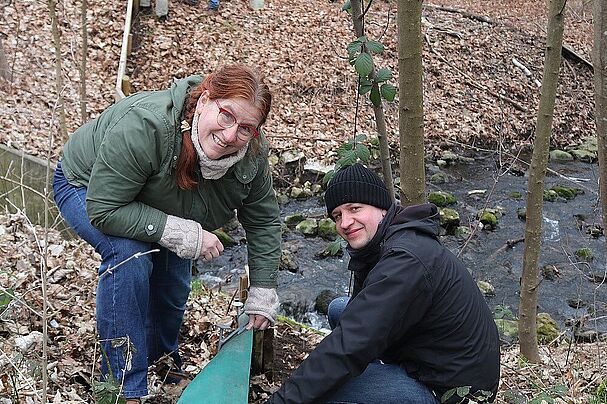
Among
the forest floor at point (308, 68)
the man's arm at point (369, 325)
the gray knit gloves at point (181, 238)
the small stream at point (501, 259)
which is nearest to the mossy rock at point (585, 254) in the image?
the small stream at point (501, 259)

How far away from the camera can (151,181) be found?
8.83 feet

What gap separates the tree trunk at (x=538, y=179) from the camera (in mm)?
3871

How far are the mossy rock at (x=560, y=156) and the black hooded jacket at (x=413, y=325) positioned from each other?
869 centimetres

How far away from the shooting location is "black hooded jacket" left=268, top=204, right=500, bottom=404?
229cm

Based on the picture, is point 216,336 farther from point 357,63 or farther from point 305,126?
point 305,126

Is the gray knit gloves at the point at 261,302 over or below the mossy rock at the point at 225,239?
over

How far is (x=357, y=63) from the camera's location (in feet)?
10.1

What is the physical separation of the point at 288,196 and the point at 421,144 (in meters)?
5.55

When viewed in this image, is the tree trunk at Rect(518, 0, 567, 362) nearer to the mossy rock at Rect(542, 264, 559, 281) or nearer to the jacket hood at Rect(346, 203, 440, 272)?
the jacket hood at Rect(346, 203, 440, 272)

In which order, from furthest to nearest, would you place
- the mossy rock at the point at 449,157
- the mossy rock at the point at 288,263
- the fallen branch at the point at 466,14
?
the fallen branch at the point at 466,14
the mossy rock at the point at 449,157
the mossy rock at the point at 288,263

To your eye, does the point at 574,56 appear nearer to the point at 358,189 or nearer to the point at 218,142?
the point at 358,189

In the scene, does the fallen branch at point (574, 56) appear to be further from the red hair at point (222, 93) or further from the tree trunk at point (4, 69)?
the red hair at point (222, 93)

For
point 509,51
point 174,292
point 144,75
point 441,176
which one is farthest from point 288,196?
point 509,51

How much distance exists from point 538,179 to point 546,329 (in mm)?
2375
